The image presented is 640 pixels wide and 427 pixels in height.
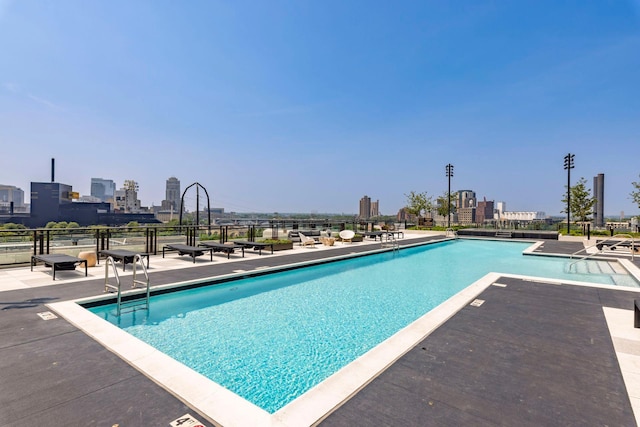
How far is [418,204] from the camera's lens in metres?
33.0

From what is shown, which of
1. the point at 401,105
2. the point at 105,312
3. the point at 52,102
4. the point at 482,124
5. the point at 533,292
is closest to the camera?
the point at 105,312

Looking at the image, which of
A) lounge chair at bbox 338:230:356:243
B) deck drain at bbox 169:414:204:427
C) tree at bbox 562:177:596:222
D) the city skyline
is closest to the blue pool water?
deck drain at bbox 169:414:204:427

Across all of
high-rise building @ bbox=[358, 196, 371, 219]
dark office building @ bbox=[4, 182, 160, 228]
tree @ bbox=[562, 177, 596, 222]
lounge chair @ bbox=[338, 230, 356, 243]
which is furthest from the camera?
dark office building @ bbox=[4, 182, 160, 228]

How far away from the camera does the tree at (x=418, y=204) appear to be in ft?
108

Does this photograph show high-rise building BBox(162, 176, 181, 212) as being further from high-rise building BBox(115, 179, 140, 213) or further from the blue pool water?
the blue pool water

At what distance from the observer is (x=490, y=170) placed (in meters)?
36.5

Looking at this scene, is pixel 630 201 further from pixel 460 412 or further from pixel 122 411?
pixel 122 411

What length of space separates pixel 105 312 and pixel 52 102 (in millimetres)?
24543

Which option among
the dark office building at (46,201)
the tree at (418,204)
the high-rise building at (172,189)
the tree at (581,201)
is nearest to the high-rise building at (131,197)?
the dark office building at (46,201)

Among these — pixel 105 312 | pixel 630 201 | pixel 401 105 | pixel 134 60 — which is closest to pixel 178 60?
pixel 134 60

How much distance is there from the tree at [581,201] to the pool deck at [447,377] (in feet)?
75.2

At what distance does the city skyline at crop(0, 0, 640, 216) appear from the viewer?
12.1m

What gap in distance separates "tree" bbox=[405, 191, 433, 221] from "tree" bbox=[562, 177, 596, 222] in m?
12.1

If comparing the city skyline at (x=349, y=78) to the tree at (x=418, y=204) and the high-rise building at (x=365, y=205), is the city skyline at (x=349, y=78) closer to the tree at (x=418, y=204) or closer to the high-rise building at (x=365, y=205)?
the tree at (x=418, y=204)
